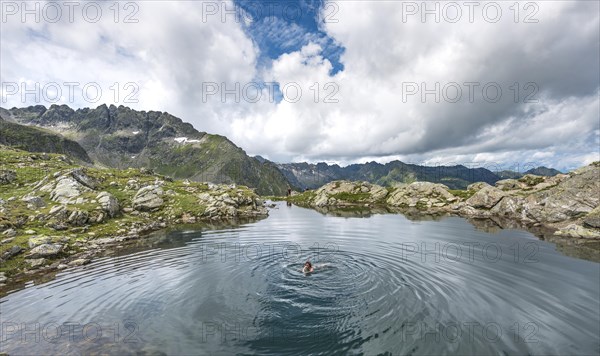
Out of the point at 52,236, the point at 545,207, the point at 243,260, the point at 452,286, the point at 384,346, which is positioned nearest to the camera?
the point at 384,346

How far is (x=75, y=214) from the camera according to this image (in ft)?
172

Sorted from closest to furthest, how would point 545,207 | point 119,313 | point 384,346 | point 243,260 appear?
point 384,346
point 119,313
point 243,260
point 545,207

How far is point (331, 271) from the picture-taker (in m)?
32.3

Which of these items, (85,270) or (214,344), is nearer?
(214,344)

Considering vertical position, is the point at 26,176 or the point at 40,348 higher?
the point at 26,176

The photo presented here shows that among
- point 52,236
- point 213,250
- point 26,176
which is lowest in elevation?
point 213,250

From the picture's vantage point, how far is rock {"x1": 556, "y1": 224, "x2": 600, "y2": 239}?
5231 cm

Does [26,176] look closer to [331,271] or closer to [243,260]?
[243,260]

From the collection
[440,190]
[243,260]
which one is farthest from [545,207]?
[243,260]

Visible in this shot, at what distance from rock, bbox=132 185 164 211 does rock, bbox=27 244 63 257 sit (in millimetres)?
38200

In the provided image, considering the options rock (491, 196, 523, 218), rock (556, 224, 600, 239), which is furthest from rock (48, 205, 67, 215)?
rock (491, 196, 523, 218)

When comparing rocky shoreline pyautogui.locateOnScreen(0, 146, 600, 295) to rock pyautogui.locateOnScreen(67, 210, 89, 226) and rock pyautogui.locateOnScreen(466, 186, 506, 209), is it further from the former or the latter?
rock pyautogui.locateOnScreen(466, 186, 506, 209)

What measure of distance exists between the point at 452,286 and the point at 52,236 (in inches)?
2160

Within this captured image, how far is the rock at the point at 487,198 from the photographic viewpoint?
97688 mm
